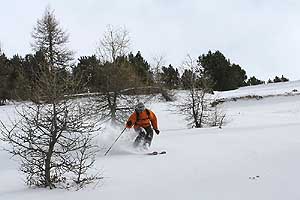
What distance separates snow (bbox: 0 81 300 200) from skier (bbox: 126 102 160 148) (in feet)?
1.39

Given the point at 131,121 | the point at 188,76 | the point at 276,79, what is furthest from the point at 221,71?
the point at 131,121

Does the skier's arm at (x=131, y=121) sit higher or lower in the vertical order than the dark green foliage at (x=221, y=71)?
lower

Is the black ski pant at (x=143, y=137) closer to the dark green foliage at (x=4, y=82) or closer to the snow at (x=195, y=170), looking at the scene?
the snow at (x=195, y=170)

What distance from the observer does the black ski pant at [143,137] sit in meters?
13.0

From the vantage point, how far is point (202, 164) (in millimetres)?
9828

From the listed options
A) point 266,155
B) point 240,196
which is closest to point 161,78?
point 266,155

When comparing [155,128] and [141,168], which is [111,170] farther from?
[155,128]

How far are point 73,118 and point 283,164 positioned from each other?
4.77 m

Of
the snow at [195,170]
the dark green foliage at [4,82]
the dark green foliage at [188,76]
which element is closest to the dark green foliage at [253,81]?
the dark green foliage at [4,82]

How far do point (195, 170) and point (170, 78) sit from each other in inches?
1499

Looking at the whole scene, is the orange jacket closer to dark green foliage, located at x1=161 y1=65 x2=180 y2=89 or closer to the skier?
the skier

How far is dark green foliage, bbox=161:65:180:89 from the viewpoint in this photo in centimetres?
3884

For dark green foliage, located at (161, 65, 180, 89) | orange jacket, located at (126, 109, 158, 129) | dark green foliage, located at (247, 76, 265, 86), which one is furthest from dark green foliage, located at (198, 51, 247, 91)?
orange jacket, located at (126, 109, 158, 129)

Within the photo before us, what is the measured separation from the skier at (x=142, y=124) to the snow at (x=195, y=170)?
0.43 metres
